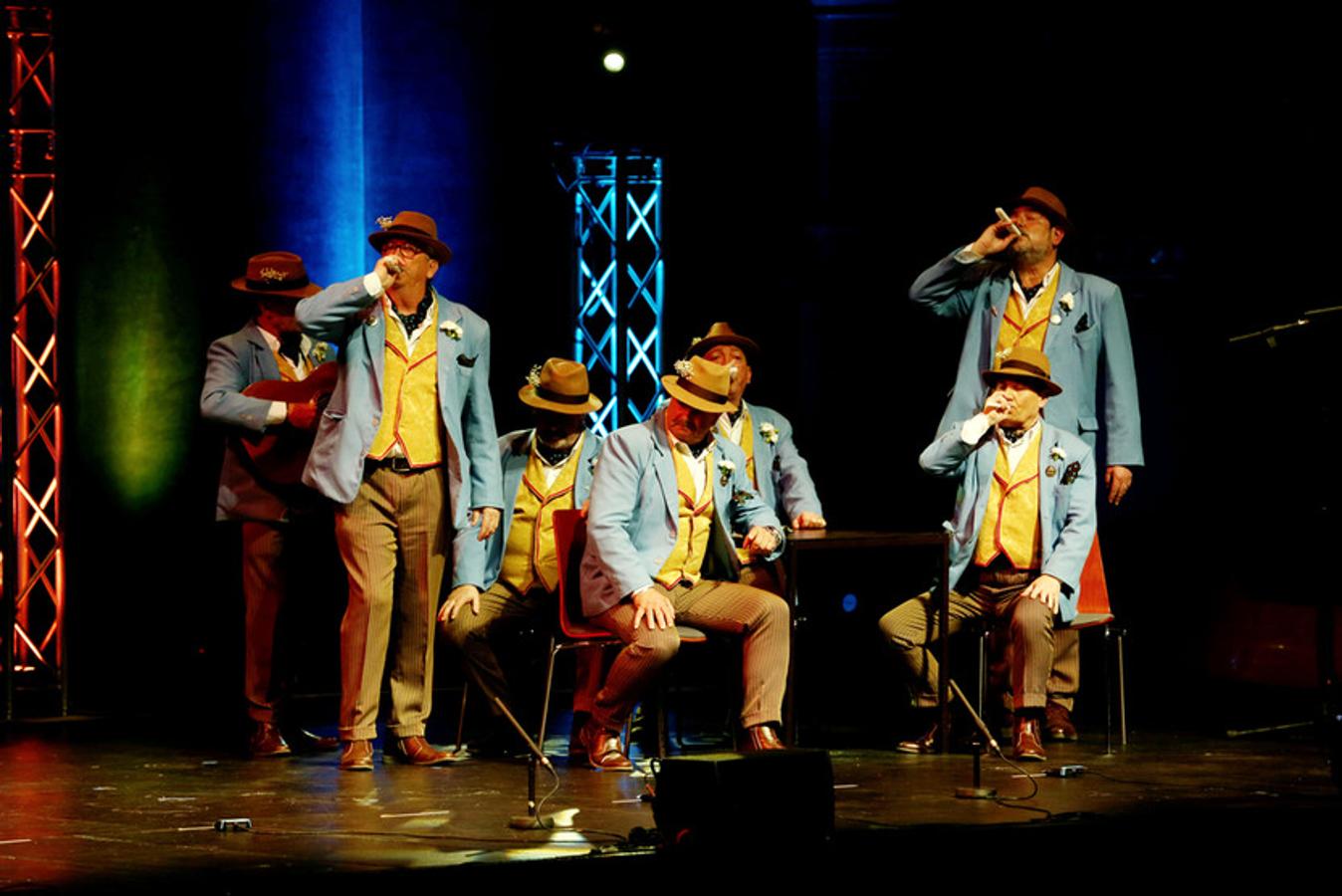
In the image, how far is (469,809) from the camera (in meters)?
5.67

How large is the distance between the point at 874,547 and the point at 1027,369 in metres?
0.93

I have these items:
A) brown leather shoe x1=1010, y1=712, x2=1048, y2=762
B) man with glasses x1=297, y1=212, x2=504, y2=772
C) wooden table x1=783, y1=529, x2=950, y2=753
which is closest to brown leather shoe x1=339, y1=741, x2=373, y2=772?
man with glasses x1=297, y1=212, x2=504, y2=772

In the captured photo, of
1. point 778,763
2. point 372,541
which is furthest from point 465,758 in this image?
point 778,763

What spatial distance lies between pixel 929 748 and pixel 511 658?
1.73m

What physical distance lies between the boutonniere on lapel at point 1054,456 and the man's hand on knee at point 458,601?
1.94 metres

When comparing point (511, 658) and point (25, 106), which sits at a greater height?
point (25, 106)

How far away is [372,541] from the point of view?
263 inches

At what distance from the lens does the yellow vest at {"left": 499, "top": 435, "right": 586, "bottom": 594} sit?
725 centimetres

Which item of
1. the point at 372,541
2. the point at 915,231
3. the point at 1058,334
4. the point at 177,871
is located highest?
the point at 915,231

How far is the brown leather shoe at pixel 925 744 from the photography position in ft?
23.3

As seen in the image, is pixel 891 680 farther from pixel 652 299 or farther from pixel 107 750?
pixel 107 750

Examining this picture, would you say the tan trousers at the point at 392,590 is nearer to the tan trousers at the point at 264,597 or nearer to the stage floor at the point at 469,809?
the stage floor at the point at 469,809

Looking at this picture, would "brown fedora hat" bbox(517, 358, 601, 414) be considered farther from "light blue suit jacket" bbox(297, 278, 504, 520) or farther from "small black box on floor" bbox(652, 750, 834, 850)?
"small black box on floor" bbox(652, 750, 834, 850)

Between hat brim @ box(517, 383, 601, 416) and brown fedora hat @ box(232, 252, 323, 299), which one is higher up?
brown fedora hat @ box(232, 252, 323, 299)
